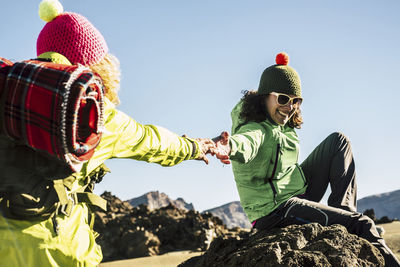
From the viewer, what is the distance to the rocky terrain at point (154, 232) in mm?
8883

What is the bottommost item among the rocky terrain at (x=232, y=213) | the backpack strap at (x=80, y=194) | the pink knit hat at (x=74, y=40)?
the rocky terrain at (x=232, y=213)

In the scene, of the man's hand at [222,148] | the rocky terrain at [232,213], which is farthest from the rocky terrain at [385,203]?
the man's hand at [222,148]

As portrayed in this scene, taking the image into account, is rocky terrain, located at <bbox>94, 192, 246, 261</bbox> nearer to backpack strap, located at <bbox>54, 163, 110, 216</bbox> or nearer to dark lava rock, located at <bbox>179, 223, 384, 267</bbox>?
dark lava rock, located at <bbox>179, 223, 384, 267</bbox>

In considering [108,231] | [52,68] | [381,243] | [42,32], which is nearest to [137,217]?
[108,231]

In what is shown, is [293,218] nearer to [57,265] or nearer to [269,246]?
[269,246]

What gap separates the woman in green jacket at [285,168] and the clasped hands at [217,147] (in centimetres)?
38

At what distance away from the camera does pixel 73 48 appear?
2.70 meters

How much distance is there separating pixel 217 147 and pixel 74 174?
1131 mm

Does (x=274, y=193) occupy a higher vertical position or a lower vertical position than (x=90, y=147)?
lower

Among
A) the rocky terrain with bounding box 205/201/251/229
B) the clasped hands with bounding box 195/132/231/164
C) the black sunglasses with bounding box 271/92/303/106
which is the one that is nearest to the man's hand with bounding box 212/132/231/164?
the clasped hands with bounding box 195/132/231/164

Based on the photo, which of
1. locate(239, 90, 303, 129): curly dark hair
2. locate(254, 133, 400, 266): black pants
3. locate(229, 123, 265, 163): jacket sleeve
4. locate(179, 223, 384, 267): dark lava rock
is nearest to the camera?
locate(179, 223, 384, 267): dark lava rock

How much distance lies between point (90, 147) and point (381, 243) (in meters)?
2.75

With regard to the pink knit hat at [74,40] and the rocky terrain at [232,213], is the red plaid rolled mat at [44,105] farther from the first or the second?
the rocky terrain at [232,213]

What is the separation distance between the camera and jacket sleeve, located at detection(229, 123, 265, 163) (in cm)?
362
